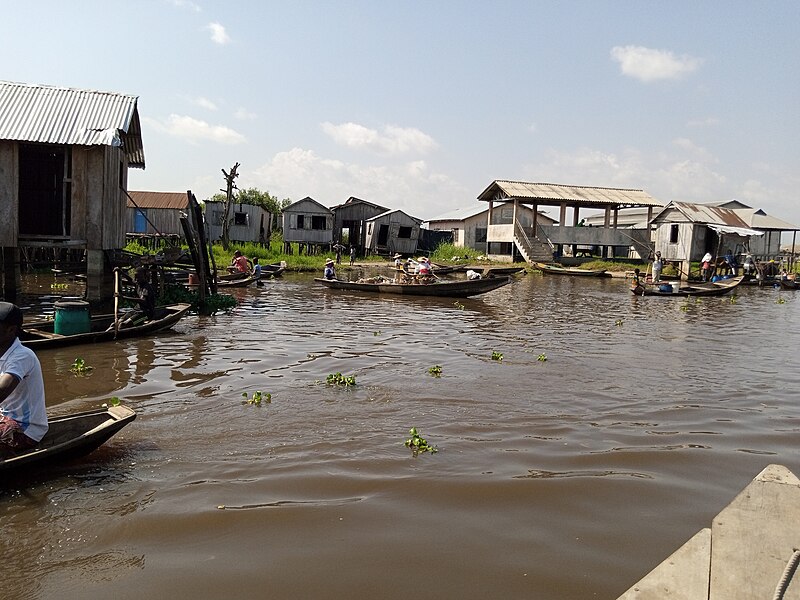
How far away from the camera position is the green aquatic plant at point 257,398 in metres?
8.38

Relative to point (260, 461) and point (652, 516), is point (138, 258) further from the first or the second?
point (652, 516)

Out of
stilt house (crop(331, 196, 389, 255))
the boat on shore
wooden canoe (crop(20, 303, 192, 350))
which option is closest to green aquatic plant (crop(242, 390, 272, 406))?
wooden canoe (crop(20, 303, 192, 350))

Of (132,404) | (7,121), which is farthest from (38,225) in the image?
(132,404)

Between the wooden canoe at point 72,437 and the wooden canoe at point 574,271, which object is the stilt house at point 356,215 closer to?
the wooden canoe at point 574,271

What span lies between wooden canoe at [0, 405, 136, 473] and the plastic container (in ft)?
19.8

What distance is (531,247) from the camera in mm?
36594

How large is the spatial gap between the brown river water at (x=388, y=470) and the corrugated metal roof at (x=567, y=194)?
23.6 m

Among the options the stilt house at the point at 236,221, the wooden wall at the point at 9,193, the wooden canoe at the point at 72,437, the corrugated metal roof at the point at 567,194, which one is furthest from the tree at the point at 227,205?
the wooden canoe at the point at 72,437

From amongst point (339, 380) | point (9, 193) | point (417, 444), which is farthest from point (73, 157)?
point (417, 444)

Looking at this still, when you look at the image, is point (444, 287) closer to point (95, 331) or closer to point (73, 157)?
point (73, 157)

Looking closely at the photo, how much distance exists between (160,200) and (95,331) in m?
29.5

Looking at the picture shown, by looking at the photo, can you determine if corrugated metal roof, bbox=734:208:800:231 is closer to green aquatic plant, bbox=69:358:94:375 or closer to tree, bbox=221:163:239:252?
tree, bbox=221:163:239:252

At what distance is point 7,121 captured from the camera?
46.4 feet

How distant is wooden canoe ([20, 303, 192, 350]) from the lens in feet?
36.1
